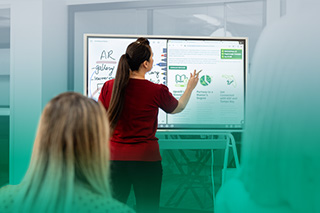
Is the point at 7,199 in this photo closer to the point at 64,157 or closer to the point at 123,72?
the point at 64,157

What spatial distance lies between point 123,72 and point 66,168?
44.9 inches

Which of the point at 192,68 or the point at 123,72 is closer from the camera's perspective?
the point at 123,72

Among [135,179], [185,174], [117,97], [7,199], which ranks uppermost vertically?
[117,97]

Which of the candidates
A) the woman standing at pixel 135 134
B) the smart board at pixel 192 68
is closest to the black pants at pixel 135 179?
the woman standing at pixel 135 134

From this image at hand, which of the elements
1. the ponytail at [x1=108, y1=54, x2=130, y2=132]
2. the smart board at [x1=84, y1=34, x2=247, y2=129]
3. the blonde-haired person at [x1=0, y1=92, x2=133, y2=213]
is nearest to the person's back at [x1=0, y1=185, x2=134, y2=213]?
the blonde-haired person at [x1=0, y1=92, x2=133, y2=213]

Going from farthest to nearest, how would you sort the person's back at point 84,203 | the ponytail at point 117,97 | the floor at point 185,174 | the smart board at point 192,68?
the floor at point 185,174 → the smart board at point 192,68 → the ponytail at point 117,97 → the person's back at point 84,203

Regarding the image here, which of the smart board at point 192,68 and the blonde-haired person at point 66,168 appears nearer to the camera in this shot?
the blonde-haired person at point 66,168

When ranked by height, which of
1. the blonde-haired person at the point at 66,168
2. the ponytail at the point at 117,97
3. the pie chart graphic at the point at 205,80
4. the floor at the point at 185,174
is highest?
the pie chart graphic at the point at 205,80

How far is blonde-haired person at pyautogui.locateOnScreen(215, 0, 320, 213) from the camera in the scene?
3.38 feet

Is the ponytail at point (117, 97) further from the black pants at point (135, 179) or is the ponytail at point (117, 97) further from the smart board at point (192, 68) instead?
the smart board at point (192, 68)

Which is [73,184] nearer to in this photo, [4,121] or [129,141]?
[129,141]

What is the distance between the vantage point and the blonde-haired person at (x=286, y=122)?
1.03 metres

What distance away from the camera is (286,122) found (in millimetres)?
1034

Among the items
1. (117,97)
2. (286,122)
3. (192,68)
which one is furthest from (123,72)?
(192,68)
